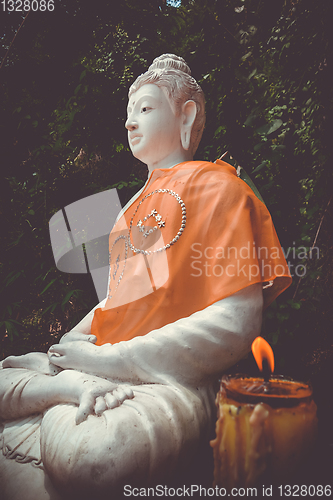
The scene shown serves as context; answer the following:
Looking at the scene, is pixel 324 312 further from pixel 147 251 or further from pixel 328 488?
pixel 328 488

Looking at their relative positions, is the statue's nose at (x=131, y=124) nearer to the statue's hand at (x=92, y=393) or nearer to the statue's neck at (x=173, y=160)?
the statue's neck at (x=173, y=160)

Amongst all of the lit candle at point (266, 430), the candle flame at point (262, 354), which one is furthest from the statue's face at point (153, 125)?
the lit candle at point (266, 430)

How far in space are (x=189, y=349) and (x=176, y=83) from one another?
1183 mm

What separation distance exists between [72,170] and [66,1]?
1275mm

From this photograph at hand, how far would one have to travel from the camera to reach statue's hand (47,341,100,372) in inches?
54.6

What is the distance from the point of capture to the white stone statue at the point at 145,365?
3.57 ft

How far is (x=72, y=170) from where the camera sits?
3.63 metres

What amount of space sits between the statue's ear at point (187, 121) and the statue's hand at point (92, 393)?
1098 millimetres

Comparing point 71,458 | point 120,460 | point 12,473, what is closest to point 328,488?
point 120,460

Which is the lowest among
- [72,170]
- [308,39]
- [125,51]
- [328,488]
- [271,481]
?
[328,488]

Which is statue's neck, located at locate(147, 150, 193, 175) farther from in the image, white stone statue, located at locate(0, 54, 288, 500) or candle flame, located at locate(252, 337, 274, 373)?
candle flame, located at locate(252, 337, 274, 373)

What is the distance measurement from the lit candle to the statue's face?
1.29 meters

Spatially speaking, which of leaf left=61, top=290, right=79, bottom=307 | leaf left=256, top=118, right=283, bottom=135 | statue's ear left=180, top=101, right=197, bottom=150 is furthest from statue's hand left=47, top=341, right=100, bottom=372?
leaf left=256, top=118, right=283, bottom=135

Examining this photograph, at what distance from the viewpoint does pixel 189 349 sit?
133 centimetres
